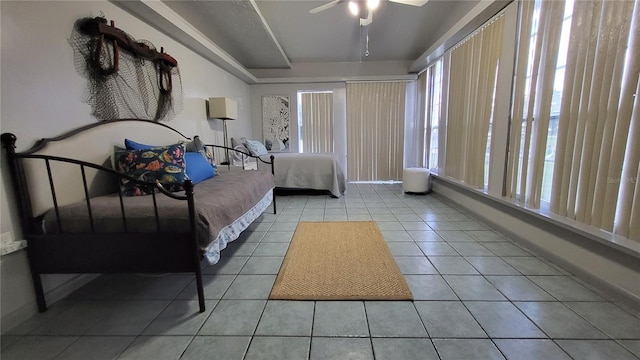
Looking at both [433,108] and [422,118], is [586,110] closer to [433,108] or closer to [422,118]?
[433,108]

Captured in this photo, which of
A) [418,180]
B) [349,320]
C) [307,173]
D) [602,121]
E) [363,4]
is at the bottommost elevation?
[349,320]

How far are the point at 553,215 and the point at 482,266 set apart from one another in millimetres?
663

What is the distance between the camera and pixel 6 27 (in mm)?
1351

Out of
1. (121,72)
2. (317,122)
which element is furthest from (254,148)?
(121,72)

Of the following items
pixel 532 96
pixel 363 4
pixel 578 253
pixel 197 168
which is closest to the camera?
pixel 578 253

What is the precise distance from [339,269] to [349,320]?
0.54 meters

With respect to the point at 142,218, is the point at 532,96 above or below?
above

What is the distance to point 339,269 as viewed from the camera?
1.90m

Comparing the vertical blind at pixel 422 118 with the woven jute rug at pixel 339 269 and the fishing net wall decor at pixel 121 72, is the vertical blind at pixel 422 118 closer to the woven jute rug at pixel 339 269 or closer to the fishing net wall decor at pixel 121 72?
the woven jute rug at pixel 339 269

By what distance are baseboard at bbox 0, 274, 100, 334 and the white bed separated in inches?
104

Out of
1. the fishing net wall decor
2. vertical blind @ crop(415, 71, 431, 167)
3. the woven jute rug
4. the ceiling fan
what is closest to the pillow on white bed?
the fishing net wall decor

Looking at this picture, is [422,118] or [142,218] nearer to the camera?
[142,218]

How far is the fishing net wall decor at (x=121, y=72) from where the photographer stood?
1.84m

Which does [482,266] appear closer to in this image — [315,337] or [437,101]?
[315,337]
